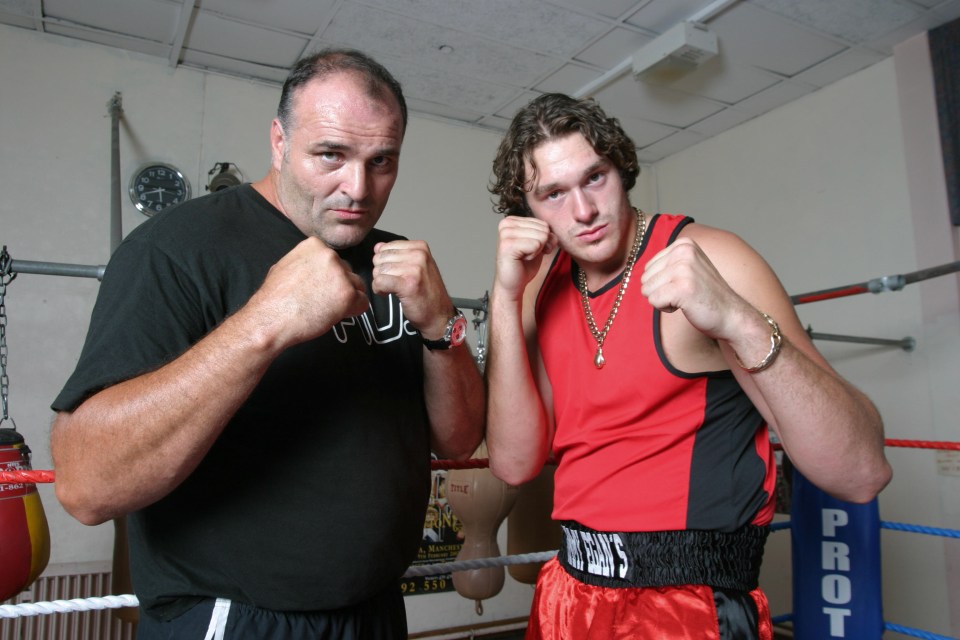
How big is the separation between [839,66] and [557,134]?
3.20m

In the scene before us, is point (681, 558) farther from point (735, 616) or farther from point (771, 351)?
point (771, 351)

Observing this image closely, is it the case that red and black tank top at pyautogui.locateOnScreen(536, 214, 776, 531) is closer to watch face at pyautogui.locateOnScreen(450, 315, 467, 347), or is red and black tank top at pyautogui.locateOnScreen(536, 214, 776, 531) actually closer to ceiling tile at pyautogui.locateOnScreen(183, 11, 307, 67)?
watch face at pyautogui.locateOnScreen(450, 315, 467, 347)

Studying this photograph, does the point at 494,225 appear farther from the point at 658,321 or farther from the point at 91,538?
the point at 658,321

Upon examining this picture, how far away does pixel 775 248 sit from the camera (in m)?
4.07

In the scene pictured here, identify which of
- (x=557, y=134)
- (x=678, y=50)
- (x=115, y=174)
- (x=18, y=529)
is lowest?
(x=18, y=529)

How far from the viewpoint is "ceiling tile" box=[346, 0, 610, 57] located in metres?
3.04

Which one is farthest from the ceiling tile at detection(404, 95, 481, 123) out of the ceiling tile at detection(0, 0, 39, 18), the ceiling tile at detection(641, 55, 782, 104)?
the ceiling tile at detection(0, 0, 39, 18)

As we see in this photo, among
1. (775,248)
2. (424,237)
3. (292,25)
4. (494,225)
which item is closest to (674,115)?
(775,248)

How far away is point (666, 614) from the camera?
3.30 feet

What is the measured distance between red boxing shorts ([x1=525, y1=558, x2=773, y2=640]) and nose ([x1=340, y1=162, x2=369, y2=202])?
0.73 meters

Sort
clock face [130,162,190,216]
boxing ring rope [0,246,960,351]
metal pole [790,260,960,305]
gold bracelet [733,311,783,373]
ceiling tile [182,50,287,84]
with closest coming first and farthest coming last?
gold bracelet [733,311,783,373] → boxing ring rope [0,246,960,351] → metal pole [790,260,960,305] → clock face [130,162,190,216] → ceiling tile [182,50,287,84]

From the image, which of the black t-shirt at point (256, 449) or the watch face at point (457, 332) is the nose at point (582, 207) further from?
the black t-shirt at point (256, 449)

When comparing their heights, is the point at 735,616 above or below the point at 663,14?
below

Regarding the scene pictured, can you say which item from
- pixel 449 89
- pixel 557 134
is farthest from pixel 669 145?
pixel 557 134
